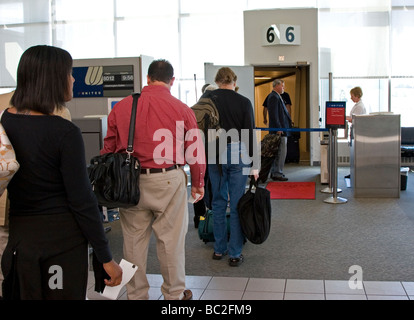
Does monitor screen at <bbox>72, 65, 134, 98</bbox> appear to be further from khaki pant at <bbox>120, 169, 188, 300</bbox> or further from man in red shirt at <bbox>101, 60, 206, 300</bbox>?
khaki pant at <bbox>120, 169, 188, 300</bbox>

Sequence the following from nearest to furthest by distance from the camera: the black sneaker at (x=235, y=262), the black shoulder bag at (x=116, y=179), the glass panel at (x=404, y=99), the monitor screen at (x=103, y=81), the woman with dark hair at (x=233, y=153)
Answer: the black shoulder bag at (x=116, y=179)
the woman with dark hair at (x=233, y=153)
the black sneaker at (x=235, y=262)
the monitor screen at (x=103, y=81)
the glass panel at (x=404, y=99)

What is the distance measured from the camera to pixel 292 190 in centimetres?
774

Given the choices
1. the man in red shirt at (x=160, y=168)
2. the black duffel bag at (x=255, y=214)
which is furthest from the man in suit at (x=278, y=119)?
the man in red shirt at (x=160, y=168)

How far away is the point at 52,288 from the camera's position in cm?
171

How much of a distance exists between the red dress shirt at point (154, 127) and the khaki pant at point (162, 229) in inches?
4.5

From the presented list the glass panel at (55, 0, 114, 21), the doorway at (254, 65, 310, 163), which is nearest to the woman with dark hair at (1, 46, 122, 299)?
the doorway at (254, 65, 310, 163)

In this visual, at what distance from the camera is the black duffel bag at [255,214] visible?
156 inches

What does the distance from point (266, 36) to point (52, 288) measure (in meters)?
9.63

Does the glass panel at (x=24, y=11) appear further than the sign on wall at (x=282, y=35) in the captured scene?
Yes

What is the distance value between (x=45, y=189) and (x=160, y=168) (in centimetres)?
124

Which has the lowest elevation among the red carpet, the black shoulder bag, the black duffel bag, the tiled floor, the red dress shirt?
the tiled floor

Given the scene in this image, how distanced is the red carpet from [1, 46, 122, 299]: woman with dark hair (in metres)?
5.61

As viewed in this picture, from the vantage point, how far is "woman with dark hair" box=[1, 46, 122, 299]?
1.62m

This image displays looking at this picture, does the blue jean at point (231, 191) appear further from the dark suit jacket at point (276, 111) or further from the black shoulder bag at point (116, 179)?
the dark suit jacket at point (276, 111)
